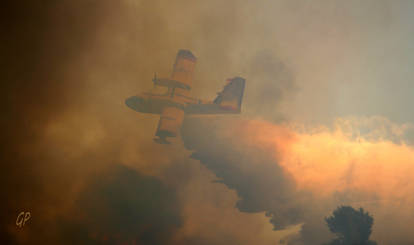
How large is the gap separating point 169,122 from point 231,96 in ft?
9.38

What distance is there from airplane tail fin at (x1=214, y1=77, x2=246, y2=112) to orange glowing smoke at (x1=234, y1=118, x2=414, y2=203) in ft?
3.21

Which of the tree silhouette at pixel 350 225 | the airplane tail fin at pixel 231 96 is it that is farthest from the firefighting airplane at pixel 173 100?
the tree silhouette at pixel 350 225

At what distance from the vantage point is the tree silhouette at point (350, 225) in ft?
34.6

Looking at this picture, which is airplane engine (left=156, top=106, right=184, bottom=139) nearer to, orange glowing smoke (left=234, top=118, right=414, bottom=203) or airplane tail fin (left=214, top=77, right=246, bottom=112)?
airplane tail fin (left=214, top=77, right=246, bottom=112)

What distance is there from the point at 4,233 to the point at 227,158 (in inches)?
315

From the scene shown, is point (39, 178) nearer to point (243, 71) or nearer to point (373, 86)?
point (243, 71)

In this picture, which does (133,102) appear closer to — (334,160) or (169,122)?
(169,122)

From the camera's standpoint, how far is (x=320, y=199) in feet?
36.0

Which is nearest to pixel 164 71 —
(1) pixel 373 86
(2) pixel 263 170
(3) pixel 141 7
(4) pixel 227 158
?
(3) pixel 141 7

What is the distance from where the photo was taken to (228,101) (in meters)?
11.0

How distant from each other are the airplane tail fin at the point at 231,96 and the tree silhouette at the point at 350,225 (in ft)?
19.9

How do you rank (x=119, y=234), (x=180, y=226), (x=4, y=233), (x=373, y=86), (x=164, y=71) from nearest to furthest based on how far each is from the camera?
(x=4, y=233) < (x=119, y=234) < (x=180, y=226) < (x=164, y=71) < (x=373, y=86)

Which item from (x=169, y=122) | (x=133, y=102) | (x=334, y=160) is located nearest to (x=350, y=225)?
(x=334, y=160)

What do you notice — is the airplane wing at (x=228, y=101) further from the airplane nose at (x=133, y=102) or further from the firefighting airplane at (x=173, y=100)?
the airplane nose at (x=133, y=102)
